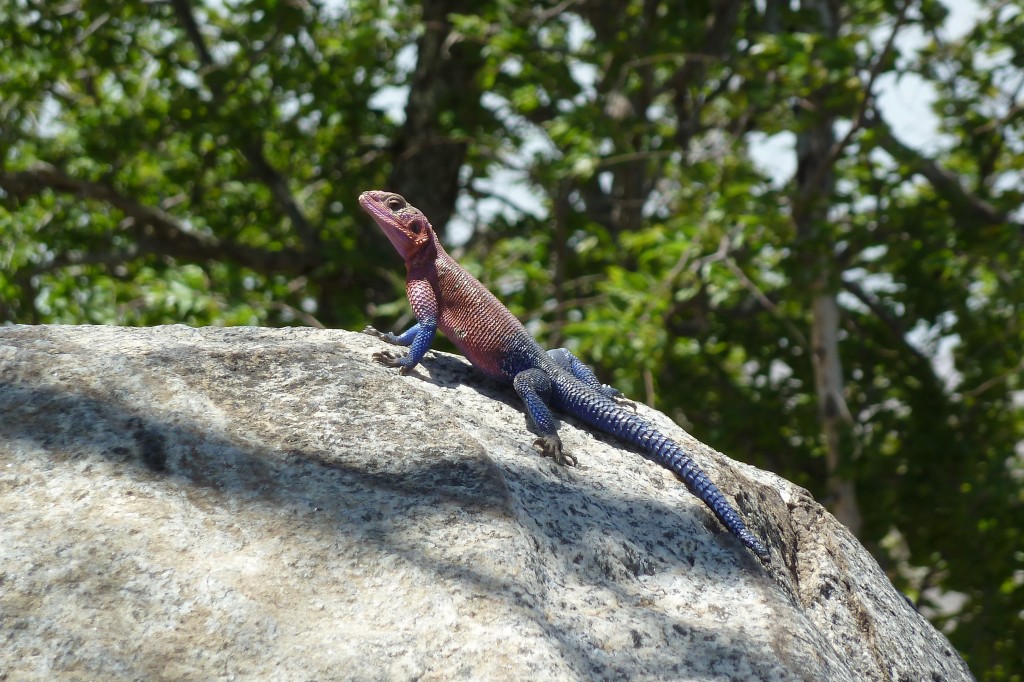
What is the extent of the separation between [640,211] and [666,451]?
5678 mm

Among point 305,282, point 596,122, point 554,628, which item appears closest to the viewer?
point 554,628

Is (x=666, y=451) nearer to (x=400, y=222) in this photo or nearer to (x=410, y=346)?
(x=410, y=346)

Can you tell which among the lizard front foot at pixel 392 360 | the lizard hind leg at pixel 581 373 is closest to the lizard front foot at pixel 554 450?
the lizard front foot at pixel 392 360

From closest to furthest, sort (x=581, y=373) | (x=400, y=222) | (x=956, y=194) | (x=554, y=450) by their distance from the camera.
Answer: (x=554, y=450) → (x=581, y=373) → (x=400, y=222) → (x=956, y=194)

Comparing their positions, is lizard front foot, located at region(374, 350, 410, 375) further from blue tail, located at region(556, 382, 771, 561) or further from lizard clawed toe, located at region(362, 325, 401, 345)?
blue tail, located at region(556, 382, 771, 561)

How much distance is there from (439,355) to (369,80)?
636 centimetres

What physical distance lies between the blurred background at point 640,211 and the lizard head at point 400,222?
7.00 feet

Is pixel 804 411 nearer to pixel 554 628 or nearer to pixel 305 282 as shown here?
pixel 305 282

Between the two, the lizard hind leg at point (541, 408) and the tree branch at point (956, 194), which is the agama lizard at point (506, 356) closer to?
the lizard hind leg at point (541, 408)

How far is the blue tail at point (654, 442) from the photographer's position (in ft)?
9.80

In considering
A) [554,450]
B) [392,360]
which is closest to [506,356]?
[392,360]

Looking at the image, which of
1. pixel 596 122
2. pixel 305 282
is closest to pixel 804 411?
pixel 596 122

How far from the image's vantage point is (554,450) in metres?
3.18

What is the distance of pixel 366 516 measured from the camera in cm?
254
